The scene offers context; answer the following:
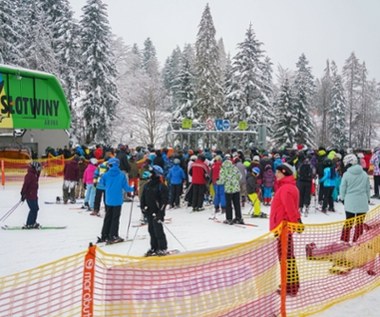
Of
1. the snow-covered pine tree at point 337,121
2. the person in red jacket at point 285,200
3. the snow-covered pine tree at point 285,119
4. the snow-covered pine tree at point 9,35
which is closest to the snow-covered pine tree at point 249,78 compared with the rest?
the snow-covered pine tree at point 285,119

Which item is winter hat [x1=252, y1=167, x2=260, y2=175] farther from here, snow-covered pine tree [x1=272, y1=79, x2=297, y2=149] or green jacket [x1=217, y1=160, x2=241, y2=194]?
snow-covered pine tree [x1=272, y1=79, x2=297, y2=149]

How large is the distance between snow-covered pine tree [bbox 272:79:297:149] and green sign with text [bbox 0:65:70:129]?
36613 millimetres

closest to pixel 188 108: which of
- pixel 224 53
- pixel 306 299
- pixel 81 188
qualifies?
pixel 81 188

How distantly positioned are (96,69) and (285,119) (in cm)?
1929

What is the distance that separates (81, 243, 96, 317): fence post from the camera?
3.69 m

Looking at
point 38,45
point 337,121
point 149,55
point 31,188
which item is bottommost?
point 31,188

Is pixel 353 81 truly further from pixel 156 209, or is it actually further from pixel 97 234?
pixel 156 209

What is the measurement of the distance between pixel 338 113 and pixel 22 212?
144 feet

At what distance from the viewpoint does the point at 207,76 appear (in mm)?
42875

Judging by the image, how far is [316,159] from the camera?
615 inches

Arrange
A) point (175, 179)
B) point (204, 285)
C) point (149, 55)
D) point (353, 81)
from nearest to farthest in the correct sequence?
point (204, 285) < point (175, 179) < point (353, 81) < point (149, 55)

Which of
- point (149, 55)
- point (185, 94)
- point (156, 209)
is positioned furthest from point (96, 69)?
point (149, 55)

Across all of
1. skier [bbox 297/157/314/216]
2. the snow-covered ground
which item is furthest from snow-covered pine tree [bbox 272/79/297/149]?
skier [bbox 297/157/314/216]

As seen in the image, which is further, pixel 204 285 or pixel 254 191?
pixel 254 191
